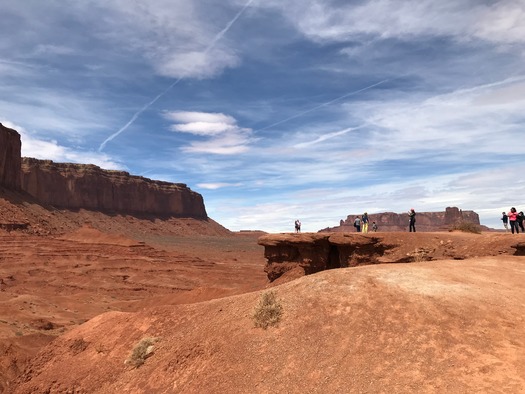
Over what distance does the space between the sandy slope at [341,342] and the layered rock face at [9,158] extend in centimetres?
7415

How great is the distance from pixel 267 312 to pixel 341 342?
1984 millimetres

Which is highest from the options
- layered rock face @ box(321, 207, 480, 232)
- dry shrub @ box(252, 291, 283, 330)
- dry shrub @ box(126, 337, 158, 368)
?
layered rock face @ box(321, 207, 480, 232)

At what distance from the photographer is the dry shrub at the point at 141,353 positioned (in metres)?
9.80

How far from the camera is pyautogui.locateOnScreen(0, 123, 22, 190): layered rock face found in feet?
242

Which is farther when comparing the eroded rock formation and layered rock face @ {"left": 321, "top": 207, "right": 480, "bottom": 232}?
layered rock face @ {"left": 321, "top": 207, "right": 480, "bottom": 232}

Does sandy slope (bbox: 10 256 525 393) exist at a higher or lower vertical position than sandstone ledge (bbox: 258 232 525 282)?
lower

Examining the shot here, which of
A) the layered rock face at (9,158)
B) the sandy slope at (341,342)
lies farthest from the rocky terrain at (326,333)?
the layered rock face at (9,158)

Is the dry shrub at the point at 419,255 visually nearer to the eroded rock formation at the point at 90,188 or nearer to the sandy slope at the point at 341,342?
the sandy slope at the point at 341,342

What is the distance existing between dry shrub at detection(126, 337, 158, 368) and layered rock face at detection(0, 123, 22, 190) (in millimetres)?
76225

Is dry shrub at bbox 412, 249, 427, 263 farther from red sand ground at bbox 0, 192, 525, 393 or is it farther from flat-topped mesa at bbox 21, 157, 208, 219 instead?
flat-topped mesa at bbox 21, 157, 208, 219

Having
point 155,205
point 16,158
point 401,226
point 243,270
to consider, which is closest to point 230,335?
point 243,270

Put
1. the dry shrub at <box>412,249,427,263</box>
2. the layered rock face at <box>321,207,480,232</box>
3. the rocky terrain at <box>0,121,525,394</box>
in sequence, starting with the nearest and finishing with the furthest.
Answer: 1. the rocky terrain at <box>0,121,525,394</box>
2. the dry shrub at <box>412,249,427,263</box>
3. the layered rock face at <box>321,207,480,232</box>

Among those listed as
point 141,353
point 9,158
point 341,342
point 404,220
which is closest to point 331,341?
point 341,342

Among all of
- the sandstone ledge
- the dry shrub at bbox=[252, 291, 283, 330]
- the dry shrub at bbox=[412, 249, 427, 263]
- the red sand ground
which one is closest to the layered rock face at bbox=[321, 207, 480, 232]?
the sandstone ledge
